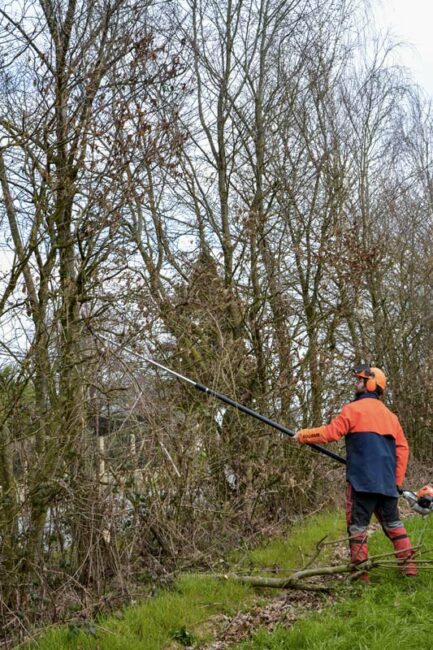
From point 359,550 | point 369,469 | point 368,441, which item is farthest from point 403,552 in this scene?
point 368,441

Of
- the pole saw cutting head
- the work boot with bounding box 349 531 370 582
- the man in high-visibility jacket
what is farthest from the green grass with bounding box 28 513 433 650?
the pole saw cutting head

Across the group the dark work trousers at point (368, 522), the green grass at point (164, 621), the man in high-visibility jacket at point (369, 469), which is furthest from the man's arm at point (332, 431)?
the green grass at point (164, 621)

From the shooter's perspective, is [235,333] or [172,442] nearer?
[172,442]

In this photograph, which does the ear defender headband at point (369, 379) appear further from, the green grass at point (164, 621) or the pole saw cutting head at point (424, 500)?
the green grass at point (164, 621)

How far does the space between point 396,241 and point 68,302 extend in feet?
43.6

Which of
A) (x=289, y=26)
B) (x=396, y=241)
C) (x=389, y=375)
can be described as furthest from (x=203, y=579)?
(x=396, y=241)

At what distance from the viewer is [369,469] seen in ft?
20.8

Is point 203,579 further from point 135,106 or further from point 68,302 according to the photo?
point 135,106

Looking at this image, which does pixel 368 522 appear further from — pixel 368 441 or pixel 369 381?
pixel 369 381

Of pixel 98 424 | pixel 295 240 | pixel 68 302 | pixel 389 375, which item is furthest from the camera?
pixel 389 375

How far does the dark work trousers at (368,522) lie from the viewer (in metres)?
6.25

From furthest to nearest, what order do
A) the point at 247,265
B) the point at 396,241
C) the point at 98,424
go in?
the point at 396,241, the point at 247,265, the point at 98,424

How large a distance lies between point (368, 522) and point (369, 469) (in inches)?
20.7

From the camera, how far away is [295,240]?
→ 12547 mm
